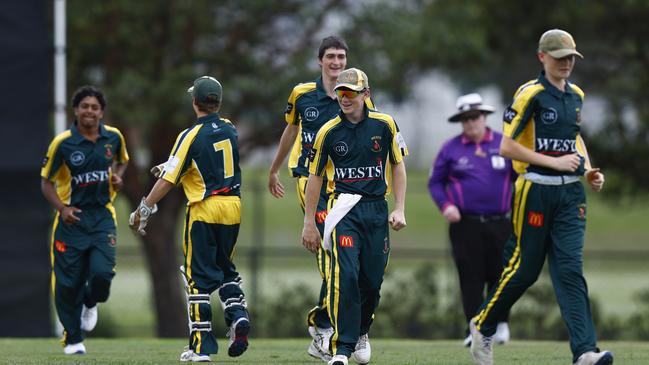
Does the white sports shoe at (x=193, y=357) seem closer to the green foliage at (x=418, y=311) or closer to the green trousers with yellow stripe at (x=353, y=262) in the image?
the green trousers with yellow stripe at (x=353, y=262)

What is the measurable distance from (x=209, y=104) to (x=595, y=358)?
11.0ft

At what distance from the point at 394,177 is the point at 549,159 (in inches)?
42.7

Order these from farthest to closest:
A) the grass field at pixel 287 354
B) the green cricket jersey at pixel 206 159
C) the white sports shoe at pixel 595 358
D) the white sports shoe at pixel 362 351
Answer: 1. the grass field at pixel 287 354
2. the green cricket jersey at pixel 206 159
3. the white sports shoe at pixel 362 351
4. the white sports shoe at pixel 595 358

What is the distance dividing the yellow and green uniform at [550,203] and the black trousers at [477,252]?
3480 millimetres

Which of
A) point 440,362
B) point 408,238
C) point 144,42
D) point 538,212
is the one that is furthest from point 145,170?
point 408,238

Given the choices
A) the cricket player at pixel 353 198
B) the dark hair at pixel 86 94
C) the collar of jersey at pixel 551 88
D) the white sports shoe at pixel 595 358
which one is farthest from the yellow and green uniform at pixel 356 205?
the dark hair at pixel 86 94

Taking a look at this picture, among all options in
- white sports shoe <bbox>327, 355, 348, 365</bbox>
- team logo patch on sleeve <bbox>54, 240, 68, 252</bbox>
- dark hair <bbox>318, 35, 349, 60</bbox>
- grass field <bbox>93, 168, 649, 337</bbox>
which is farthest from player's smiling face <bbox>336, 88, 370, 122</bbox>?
grass field <bbox>93, 168, 649, 337</bbox>

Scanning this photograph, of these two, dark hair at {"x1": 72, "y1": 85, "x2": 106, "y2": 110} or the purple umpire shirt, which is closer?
dark hair at {"x1": 72, "y1": 85, "x2": 106, "y2": 110}

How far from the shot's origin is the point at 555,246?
8109mm

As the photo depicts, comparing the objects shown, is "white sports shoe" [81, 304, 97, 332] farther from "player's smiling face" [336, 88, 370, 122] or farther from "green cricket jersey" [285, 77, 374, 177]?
"player's smiling face" [336, 88, 370, 122]

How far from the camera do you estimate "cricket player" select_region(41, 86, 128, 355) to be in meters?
10.5

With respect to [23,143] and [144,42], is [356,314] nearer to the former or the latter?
[23,143]

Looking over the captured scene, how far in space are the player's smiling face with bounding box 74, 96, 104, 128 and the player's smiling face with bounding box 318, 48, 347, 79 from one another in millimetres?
2140

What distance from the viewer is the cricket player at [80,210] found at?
1051 cm
